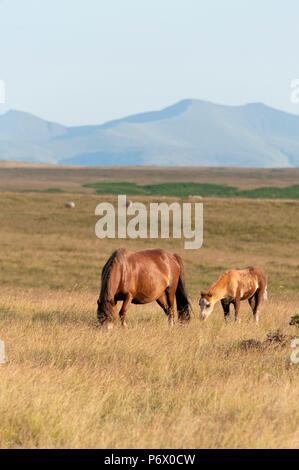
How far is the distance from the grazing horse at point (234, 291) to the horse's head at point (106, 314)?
1.82m

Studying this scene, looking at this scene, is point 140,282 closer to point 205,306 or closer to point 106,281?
point 106,281

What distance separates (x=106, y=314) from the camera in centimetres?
1140

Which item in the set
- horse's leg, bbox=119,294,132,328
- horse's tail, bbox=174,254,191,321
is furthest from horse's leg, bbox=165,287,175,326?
horse's leg, bbox=119,294,132,328

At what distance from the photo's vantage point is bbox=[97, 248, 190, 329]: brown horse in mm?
11555

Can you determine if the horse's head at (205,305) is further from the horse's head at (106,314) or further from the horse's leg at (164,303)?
the horse's head at (106,314)

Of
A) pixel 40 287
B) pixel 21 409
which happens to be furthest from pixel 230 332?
pixel 40 287

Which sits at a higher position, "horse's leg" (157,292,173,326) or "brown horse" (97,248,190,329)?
"brown horse" (97,248,190,329)

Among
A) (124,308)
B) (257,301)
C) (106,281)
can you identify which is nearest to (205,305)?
(124,308)

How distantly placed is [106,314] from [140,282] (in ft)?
4.75

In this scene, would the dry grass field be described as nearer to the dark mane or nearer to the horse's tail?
the horse's tail

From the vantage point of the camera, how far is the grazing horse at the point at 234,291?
12358mm

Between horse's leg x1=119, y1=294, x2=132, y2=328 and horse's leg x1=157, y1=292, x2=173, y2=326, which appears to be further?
horse's leg x1=157, y1=292, x2=173, y2=326

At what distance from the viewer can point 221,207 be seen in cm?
5572
